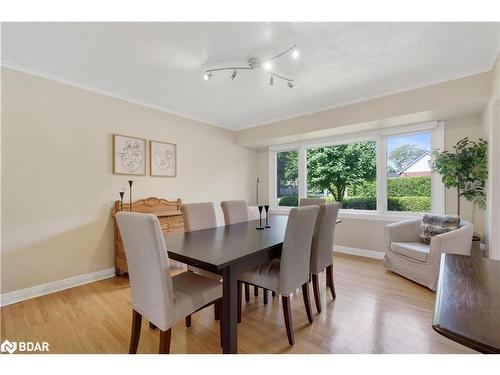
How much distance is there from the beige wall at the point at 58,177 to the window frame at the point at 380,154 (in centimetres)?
277

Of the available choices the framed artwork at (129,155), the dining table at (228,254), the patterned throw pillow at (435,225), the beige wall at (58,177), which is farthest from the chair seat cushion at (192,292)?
the patterned throw pillow at (435,225)

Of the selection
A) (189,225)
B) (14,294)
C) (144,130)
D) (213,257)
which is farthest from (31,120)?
(213,257)

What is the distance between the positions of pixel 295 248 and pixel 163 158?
9.00ft

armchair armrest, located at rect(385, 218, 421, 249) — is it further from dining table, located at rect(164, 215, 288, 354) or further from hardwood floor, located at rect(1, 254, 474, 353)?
dining table, located at rect(164, 215, 288, 354)

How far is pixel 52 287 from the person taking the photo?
8.76 ft

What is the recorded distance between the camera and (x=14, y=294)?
2430 mm

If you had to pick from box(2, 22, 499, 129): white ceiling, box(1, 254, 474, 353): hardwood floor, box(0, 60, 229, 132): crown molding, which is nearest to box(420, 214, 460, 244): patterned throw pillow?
box(1, 254, 474, 353): hardwood floor

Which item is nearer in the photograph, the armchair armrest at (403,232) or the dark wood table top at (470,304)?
the dark wood table top at (470,304)

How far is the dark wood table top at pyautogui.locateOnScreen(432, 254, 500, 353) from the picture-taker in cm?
62

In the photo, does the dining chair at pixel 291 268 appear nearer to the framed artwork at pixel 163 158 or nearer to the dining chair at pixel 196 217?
the dining chair at pixel 196 217

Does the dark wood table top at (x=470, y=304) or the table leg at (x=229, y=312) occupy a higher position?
the dark wood table top at (x=470, y=304)

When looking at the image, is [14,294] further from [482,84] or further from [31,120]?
[482,84]

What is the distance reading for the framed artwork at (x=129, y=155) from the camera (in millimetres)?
3195

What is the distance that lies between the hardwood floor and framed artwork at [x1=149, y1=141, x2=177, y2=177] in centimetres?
172
